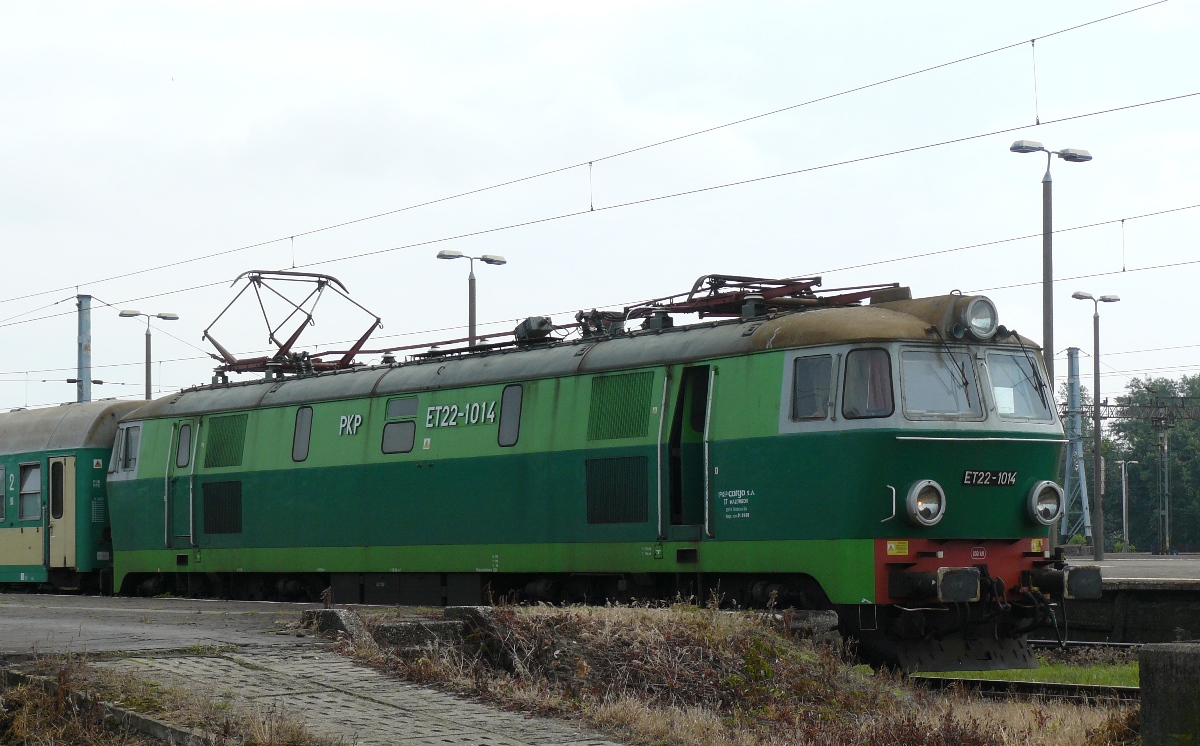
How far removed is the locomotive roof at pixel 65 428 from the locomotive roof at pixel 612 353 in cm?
317

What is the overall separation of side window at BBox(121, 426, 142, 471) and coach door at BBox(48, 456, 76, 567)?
5.47 feet

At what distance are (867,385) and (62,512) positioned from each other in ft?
53.1

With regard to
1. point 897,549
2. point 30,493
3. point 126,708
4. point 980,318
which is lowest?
point 126,708

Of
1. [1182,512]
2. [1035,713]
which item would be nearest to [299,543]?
[1035,713]

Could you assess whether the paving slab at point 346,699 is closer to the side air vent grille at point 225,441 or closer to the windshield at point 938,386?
the windshield at point 938,386

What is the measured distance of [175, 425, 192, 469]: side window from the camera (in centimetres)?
2239

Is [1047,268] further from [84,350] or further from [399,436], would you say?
[84,350]

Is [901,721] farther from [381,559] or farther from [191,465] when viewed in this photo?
[191,465]

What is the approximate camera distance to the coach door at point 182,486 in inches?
871

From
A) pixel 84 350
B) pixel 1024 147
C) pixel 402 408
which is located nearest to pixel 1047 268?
pixel 1024 147

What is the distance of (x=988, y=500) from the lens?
14.3 m

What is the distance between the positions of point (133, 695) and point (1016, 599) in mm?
8590

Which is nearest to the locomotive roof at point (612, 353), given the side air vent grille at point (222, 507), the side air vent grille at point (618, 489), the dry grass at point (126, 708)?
the side air vent grille at point (618, 489)

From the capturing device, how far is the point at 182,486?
73.3ft
